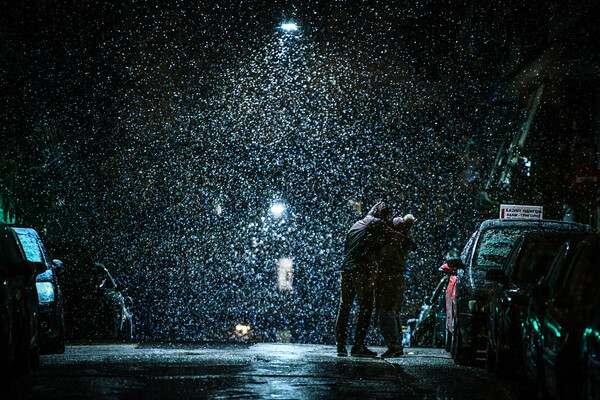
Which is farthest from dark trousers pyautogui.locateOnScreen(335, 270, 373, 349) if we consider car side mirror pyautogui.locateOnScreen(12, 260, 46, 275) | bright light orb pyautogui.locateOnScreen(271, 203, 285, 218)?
bright light orb pyautogui.locateOnScreen(271, 203, 285, 218)

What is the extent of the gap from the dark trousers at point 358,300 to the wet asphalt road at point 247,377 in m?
0.45

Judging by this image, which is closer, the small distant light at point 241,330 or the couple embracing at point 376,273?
the couple embracing at point 376,273

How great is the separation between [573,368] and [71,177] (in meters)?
26.5

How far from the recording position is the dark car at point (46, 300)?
11828mm

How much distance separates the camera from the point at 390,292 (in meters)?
12.3

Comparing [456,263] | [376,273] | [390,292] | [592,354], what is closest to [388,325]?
[390,292]

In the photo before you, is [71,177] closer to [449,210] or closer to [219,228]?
[449,210]

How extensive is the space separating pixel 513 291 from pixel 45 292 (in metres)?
6.12

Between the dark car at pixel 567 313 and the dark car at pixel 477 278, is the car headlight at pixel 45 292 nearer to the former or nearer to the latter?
the dark car at pixel 477 278

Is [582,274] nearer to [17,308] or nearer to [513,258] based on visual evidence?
[513,258]

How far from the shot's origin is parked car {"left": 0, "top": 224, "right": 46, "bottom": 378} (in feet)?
25.0

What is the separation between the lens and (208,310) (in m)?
44.5

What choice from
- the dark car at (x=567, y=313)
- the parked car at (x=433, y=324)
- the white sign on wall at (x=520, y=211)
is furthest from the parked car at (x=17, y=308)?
the white sign on wall at (x=520, y=211)

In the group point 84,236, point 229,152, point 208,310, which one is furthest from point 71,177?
point 229,152
